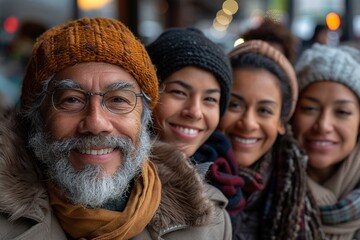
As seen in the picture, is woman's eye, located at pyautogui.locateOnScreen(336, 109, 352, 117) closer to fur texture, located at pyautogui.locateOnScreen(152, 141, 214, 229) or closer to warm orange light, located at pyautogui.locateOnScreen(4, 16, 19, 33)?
fur texture, located at pyautogui.locateOnScreen(152, 141, 214, 229)

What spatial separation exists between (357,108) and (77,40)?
2114 millimetres

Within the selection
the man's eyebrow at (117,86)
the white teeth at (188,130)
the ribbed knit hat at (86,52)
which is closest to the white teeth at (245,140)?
the white teeth at (188,130)

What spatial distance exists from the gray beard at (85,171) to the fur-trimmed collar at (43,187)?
0.09m

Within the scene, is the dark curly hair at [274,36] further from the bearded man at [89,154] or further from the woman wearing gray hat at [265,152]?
the bearded man at [89,154]

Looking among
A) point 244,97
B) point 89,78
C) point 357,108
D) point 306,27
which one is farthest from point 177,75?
point 306,27

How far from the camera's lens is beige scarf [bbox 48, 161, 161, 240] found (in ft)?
7.82

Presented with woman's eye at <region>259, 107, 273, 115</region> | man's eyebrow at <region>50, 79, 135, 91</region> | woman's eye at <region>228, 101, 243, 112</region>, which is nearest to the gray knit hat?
woman's eye at <region>259, 107, 273, 115</region>

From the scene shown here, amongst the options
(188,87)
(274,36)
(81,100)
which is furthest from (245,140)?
(274,36)

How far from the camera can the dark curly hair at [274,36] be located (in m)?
4.73

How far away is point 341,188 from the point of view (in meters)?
3.55

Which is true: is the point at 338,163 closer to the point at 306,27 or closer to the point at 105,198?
the point at 105,198

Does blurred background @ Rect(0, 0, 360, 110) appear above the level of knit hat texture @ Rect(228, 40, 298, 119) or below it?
below

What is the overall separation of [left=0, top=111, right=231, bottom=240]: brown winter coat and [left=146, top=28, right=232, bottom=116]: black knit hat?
523 mm

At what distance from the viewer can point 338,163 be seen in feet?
12.2
